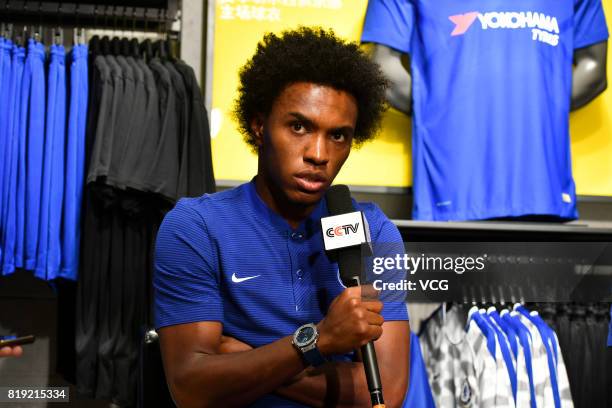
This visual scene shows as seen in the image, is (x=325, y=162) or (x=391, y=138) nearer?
(x=325, y=162)

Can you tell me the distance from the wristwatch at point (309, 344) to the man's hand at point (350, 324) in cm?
1

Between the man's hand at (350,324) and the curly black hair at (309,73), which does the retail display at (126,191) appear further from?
the man's hand at (350,324)

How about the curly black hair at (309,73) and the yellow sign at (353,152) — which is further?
the yellow sign at (353,152)

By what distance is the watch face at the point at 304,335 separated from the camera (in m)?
1.57

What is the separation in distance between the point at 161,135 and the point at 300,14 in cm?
89

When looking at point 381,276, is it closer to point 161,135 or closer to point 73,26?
point 161,135

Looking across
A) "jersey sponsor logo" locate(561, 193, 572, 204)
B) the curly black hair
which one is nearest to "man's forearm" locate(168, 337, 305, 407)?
the curly black hair

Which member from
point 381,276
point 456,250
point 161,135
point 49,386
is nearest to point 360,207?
point 381,276

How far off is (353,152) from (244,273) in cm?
163

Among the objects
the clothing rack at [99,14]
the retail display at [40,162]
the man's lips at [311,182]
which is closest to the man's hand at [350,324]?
the man's lips at [311,182]

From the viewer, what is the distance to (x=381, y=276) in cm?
192

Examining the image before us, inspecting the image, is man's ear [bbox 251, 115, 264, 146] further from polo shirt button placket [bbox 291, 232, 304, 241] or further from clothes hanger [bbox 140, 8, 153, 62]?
clothes hanger [bbox 140, 8, 153, 62]

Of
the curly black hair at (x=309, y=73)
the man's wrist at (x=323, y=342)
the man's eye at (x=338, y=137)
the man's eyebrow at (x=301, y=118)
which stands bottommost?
the man's wrist at (x=323, y=342)

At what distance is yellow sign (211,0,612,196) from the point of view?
10.7 feet
